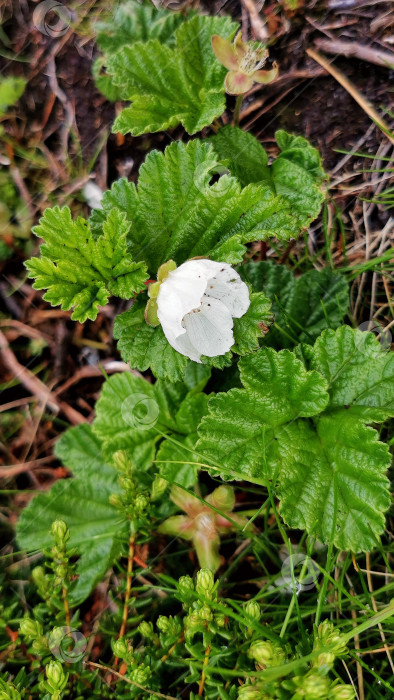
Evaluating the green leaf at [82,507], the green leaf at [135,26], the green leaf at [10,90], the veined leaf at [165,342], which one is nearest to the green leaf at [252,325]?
the veined leaf at [165,342]

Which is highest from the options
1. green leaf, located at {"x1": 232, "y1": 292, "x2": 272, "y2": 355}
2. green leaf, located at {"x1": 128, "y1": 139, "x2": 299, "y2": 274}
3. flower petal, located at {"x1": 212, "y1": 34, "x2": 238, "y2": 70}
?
flower petal, located at {"x1": 212, "y1": 34, "x2": 238, "y2": 70}

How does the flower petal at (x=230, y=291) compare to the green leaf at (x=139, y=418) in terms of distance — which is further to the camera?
the green leaf at (x=139, y=418)

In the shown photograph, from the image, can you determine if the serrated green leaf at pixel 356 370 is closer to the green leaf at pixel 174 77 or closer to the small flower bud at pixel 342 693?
the small flower bud at pixel 342 693

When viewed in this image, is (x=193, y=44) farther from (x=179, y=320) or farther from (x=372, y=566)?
(x=372, y=566)

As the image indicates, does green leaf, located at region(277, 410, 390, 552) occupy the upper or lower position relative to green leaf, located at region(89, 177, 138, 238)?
lower

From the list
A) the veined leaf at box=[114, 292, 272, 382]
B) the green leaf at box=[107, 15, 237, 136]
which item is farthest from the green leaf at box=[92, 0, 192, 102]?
the veined leaf at box=[114, 292, 272, 382]

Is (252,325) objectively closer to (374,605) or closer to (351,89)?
(374,605)

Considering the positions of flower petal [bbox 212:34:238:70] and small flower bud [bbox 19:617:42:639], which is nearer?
small flower bud [bbox 19:617:42:639]

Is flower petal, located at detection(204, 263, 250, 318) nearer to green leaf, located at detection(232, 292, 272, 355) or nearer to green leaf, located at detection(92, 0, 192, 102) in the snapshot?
green leaf, located at detection(232, 292, 272, 355)
